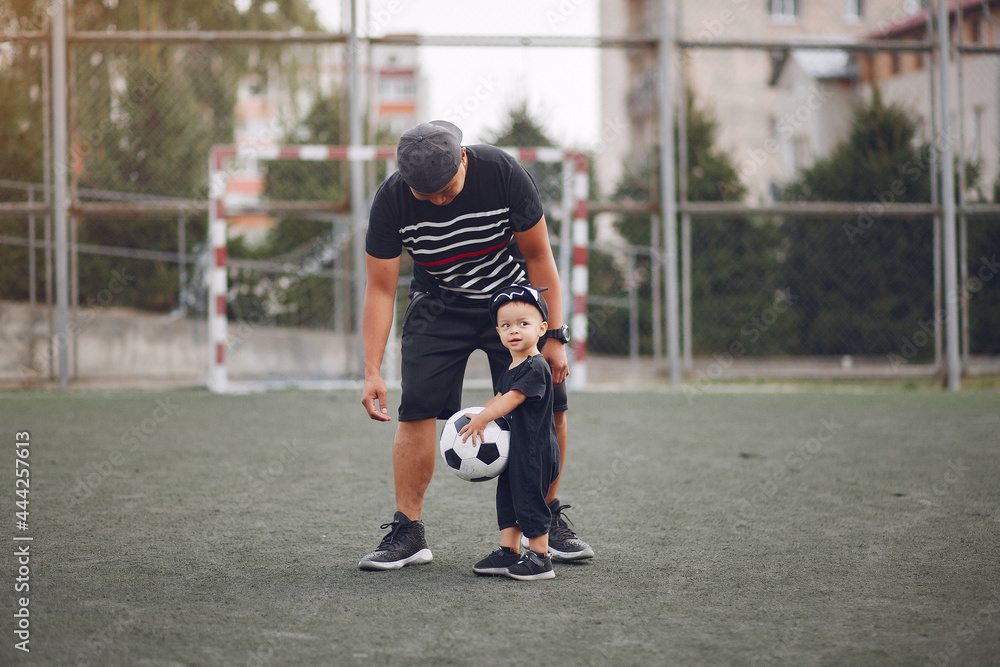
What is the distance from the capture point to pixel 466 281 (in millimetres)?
3402

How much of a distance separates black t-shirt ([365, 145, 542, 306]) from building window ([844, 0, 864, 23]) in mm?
28758

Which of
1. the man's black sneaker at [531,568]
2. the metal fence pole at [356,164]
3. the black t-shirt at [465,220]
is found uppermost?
the metal fence pole at [356,164]

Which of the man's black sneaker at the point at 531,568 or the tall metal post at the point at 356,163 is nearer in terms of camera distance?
the man's black sneaker at the point at 531,568

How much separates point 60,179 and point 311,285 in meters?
2.69

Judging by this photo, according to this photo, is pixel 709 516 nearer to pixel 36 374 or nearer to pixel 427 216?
pixel 427 216

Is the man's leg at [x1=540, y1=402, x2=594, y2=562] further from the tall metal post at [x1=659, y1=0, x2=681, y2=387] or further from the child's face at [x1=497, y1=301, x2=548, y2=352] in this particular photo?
the tall metal post at [x1=659, y1=0, x2=681, y2=387]

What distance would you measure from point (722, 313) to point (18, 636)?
11.1 metres

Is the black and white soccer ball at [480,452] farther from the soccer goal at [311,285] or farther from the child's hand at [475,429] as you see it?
the soccer goal at [311,285]

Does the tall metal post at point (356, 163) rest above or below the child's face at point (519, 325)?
above

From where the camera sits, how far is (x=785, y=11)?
28625 mm

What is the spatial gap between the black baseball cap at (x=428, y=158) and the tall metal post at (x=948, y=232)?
8.13 metres

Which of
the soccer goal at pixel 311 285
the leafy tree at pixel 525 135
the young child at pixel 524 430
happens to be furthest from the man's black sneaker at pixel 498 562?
the leafy tree at pixel 525 135

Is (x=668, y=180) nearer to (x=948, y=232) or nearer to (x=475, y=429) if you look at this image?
(x=948, y=232)

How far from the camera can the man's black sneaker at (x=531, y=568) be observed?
120 inches
